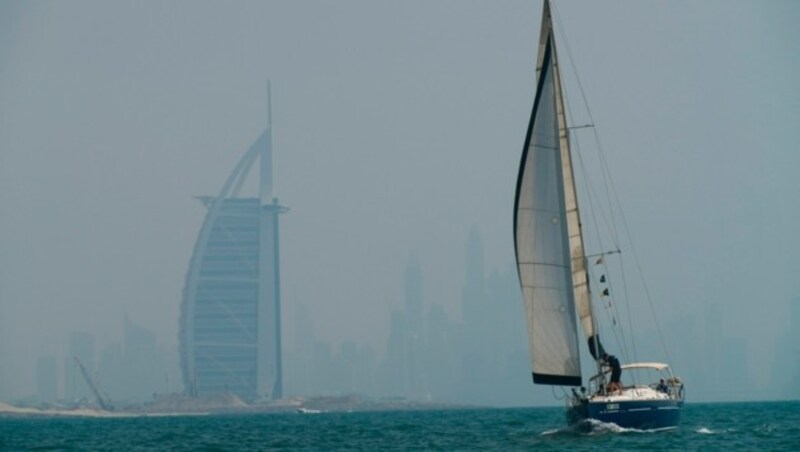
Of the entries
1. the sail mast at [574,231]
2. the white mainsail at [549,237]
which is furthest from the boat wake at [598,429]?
the sail mast at [574,231]

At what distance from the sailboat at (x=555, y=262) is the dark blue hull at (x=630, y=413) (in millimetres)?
30

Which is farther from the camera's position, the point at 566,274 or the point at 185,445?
the point at 185,445

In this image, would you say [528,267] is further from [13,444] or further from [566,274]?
[13,444]

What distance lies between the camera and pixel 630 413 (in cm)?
4812

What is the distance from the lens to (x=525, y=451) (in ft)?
152

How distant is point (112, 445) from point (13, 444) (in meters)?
8.71

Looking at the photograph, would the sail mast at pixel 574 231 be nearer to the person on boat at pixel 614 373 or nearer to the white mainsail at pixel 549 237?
the white mainsail at pixel 549 237

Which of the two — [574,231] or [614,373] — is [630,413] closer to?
[614,373]

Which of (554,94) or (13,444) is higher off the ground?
(554,94)

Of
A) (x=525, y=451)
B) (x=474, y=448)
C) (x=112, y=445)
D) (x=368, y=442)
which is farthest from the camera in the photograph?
(x=112, y=445)

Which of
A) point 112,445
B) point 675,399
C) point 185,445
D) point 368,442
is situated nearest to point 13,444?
point 112,445

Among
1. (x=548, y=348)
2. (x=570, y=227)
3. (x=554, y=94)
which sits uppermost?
(x=554, y=94)

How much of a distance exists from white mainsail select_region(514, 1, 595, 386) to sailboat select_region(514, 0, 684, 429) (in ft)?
0.10

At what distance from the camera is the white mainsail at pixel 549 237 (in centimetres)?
4762
